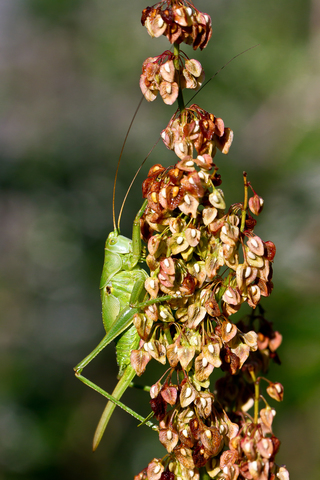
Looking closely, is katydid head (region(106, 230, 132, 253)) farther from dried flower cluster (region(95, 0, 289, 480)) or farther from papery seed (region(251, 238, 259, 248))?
papery seed (region(251, 238, 259, 248))

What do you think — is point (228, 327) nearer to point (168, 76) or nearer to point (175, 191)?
point (175, 191)

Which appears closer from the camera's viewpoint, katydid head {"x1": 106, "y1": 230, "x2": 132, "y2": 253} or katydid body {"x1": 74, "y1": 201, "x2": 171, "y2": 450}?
katydid body {"x1": 74, "y1": 201, "x2": 171, "y2": 450}

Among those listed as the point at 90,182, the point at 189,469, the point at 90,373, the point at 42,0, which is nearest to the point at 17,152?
the point at 90,182

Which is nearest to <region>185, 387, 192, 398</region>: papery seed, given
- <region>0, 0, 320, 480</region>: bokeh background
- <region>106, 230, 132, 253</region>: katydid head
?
<region>106, 230, 132, 253</region>: katydid head

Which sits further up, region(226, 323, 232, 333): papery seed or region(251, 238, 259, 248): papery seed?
region(251, 238, 259, 248): papery seed

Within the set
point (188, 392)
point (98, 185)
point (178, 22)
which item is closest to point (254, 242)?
point (188, 392)

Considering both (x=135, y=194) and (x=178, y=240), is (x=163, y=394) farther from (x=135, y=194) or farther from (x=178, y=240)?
(x=135, y=194)

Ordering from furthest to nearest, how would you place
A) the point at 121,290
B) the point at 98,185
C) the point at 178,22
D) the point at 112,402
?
the point at 98,185 < the point at 121,290 < the point at 112,402 < the point at 178,22

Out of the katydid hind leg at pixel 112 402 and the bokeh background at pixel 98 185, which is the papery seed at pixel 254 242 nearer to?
the katydid hind leg at pixel 112 402
